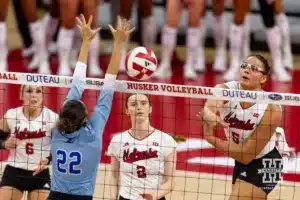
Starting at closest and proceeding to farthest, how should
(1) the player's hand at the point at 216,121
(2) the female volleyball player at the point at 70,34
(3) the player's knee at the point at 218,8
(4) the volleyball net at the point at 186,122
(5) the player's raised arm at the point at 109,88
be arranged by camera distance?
(5) the player's raised arm at the point at 109,88 < (1) the player's hand at the point at 216,121 < (4) the volleyball net at the point at 186,122 < (2) the female volleyball player at the point at 70,34 < (3) the player's knee at the point at 218,8

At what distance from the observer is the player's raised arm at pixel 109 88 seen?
24.1 ft

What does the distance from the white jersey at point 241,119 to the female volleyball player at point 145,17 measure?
510 cm

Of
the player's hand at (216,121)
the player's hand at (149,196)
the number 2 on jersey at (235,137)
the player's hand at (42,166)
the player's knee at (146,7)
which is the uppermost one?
the player's knee at (146,7)

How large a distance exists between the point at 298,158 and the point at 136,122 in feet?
8.63

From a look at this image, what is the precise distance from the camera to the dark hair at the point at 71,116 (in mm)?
7039

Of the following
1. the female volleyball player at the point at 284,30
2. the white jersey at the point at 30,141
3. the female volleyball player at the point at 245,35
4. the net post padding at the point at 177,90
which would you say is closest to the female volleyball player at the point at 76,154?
the net post padding at the point at 177,90

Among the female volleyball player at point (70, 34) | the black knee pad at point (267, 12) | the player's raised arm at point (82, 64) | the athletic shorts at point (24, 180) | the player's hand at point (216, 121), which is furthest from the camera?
the black knee pad at point (267, 12)

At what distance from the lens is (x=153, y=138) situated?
8289mm

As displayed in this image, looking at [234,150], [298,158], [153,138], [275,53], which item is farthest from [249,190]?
[275,53]

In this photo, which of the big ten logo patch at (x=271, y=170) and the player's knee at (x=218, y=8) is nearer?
the big ten logo patch at (x=271, y=170)

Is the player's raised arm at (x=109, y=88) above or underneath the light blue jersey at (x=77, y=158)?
above

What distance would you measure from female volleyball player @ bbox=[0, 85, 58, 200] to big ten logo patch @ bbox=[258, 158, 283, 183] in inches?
71.4

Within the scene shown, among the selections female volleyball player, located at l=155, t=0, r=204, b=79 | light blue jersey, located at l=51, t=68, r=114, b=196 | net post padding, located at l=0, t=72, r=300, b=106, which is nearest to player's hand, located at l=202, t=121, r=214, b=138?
net post padding, located at l=0, t=72, r=300, b=106

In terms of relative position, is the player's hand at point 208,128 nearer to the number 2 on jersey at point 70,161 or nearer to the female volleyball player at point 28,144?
the number 2 on jersey at point 70,161
